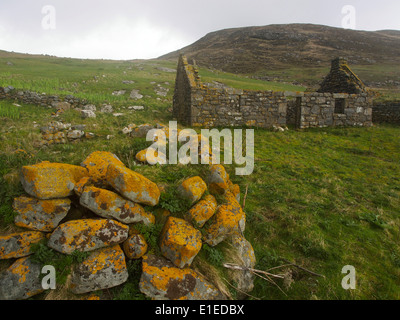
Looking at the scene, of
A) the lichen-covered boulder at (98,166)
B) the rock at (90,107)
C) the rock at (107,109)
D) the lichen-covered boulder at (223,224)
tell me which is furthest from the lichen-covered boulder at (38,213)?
the rock at (90,107)

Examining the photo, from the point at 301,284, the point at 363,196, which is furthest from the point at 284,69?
the point at 301,284

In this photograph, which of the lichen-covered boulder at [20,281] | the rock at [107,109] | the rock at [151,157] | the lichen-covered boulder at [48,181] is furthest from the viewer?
the rock at [107,109]

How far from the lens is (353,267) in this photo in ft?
12.1

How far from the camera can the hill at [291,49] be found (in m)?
54.4

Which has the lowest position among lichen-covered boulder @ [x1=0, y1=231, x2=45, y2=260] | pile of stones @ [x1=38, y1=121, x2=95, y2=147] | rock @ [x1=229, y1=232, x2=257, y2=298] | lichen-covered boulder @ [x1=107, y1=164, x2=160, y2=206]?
rock @ [x1=229, y1=232, x2=257, y2=298]

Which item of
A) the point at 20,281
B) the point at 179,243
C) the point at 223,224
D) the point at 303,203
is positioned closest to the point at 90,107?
the point at 20,281

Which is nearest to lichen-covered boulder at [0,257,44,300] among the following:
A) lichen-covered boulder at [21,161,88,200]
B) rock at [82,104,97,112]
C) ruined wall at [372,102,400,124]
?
lichen-covered boulder at [21,161,88,200]

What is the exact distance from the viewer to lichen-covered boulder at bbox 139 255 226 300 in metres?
2.78

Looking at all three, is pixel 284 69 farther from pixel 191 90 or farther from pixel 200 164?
pixel 200 164

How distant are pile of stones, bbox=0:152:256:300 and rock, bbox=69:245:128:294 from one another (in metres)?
Answer: 0.01

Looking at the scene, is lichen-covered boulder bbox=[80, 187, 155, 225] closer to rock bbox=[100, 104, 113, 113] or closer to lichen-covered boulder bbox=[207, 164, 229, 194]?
lichen-covered boulder bbox=[207, 164, 229, 194]

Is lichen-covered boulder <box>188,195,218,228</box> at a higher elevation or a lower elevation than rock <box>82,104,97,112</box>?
lower

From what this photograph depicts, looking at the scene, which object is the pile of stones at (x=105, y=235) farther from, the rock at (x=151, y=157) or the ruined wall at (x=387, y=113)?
the ruined wall at (x=387, y=113)

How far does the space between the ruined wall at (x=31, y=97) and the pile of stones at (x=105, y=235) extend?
1076 centimetres
